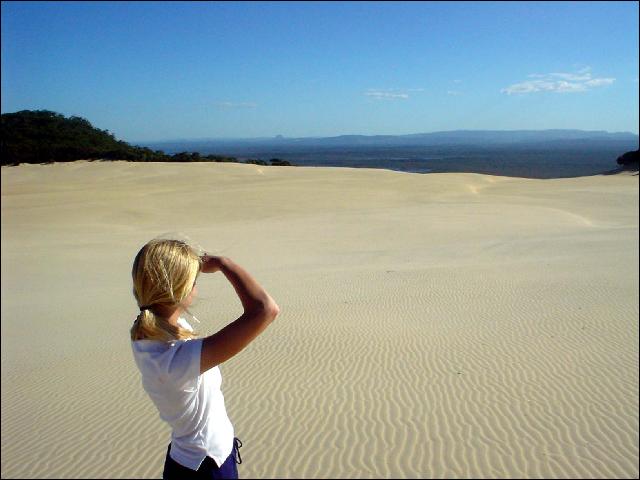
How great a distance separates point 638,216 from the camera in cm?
2628

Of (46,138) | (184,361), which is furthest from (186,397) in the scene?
(46,138)

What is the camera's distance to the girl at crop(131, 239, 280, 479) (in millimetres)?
1635

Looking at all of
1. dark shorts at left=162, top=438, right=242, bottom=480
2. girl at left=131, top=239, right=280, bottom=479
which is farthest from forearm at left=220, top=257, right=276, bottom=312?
dark shorts at left=162, top=438, right=242, bottom=480

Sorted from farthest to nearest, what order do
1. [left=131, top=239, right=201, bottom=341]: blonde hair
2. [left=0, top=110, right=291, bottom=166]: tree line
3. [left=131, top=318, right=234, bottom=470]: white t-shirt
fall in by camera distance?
[left=0, top=110, right=291, bottom=166]: tree line
[left=131, top=318, right=234, bottom=470]: white t-shirt
[left=131, top=239, right=201, bottom=341]: blonde hair

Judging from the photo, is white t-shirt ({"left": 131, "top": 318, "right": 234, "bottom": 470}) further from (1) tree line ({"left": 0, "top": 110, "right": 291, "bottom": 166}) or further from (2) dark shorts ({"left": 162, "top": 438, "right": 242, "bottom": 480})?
(1) tree line ({"left": 0, "top": 110, "right": 291, "bottom": 166})

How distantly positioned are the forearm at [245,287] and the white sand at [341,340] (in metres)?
2.77

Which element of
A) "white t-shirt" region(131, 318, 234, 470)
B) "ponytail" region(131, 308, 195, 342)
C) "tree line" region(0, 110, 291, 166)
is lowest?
"white t-shirt" region(131, 318, 234, 470)

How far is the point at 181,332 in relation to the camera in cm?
177

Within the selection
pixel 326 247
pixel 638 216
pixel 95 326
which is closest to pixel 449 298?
pixel 326 247

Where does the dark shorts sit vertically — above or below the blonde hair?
below

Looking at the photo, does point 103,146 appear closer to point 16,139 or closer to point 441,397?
point 16,139

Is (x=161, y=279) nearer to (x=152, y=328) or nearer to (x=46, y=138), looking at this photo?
(x=152, y=328)

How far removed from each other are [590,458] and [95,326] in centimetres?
860

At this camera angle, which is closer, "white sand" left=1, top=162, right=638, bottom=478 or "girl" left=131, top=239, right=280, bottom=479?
"girl" left=131, top=239, right=280, bottom=479
